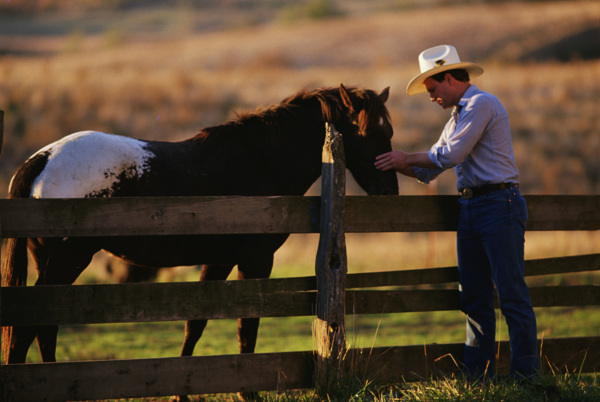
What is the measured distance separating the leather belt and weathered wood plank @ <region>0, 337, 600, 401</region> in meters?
1.12

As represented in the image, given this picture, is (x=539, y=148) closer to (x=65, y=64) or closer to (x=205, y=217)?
(x=205, y=217)

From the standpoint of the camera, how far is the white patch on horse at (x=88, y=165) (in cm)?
455

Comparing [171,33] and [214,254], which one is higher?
[171,33]

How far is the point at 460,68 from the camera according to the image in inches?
182

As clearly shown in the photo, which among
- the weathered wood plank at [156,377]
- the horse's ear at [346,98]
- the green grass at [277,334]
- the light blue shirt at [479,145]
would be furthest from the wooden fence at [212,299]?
the green grass at [277,334]

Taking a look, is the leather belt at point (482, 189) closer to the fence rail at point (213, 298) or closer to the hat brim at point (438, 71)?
the fence rail at point (213, 298)

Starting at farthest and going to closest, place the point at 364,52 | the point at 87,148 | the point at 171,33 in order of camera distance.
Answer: the point at 171,33, the point at 364,52, the point at 87,148

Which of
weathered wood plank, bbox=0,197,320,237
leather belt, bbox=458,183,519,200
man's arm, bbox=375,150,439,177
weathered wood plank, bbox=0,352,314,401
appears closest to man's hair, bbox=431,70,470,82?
man's arm, bbox=375,150,439,177

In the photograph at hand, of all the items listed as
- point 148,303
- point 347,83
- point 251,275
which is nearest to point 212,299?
point 148,303

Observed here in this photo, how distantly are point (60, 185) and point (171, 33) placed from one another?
73.6 m

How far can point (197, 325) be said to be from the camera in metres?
5.42

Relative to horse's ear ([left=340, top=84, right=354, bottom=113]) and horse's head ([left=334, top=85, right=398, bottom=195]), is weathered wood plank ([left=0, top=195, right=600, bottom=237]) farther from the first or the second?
horse's ear ([left=340, top=84, right=354, bottom=113])

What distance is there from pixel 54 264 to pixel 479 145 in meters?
3.12

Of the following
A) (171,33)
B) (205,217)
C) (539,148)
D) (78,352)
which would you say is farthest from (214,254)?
(171,33)
